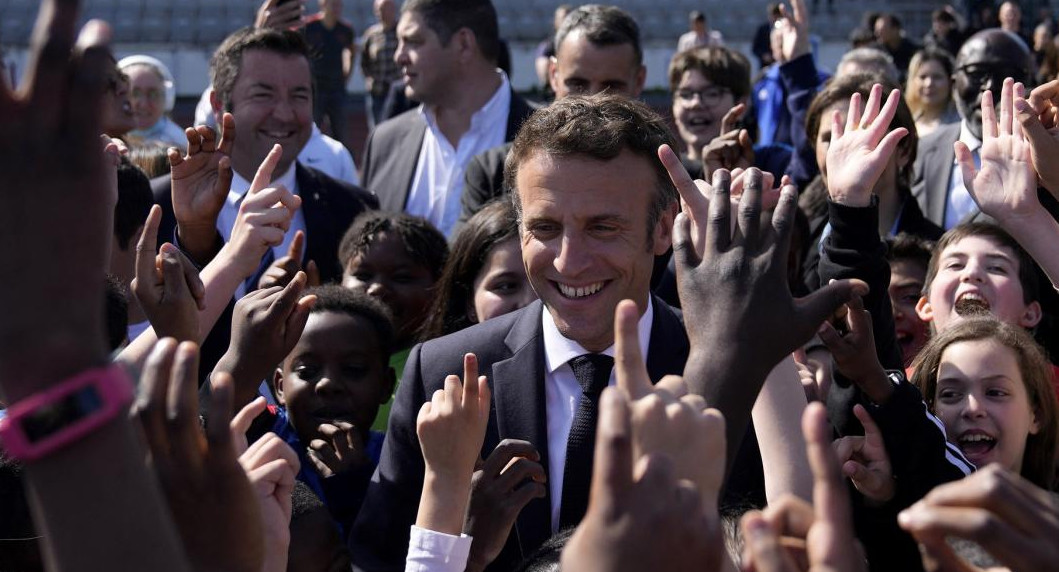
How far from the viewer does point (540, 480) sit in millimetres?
2666

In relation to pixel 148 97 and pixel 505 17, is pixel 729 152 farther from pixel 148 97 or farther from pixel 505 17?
pixel 505 17

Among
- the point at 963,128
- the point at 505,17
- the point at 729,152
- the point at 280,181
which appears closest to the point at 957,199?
the point at 963,128

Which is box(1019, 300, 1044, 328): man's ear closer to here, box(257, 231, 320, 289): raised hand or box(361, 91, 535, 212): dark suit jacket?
box(257, 231, 320, 289): raised hand

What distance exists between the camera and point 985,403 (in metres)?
3.31

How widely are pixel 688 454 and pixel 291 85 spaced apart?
400cm

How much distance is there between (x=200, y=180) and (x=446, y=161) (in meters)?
2.15

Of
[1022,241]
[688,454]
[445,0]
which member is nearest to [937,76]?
[445,0]

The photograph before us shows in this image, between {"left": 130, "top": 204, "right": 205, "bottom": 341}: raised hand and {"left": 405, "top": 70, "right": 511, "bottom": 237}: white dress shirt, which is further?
{"left": 405, "top": 70, "right": 511, "bottom": 237}: white dress shirt

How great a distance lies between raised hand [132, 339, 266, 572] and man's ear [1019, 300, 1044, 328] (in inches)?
115

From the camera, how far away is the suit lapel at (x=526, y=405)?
9.59ft

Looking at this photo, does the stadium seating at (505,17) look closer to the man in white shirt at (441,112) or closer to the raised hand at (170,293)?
the man in white shirt at (441,112)

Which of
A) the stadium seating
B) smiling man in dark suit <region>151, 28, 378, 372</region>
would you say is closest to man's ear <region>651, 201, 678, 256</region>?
smiling man in dark suit <region>151, 28, 378, 372</region>

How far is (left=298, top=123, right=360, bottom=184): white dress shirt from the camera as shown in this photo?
6605 mm

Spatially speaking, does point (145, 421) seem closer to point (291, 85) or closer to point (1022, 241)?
point (1022, 241)
